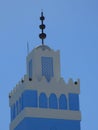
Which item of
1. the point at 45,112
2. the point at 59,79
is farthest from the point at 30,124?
the point at 59,79

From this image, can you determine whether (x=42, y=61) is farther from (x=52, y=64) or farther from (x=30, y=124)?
(x=30, y=124)

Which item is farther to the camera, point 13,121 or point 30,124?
point 13,121

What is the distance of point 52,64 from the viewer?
33688mm

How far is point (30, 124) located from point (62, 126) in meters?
1.65

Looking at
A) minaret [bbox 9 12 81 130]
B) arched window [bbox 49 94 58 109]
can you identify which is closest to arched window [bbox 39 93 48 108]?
minaret [bbox 9 12 81 130]

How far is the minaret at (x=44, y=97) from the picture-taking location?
32094 millimetres

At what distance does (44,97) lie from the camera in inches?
1286

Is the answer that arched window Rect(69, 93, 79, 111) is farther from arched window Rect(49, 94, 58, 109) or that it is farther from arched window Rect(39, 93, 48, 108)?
arched window Rect(39, 93, 48, 108)

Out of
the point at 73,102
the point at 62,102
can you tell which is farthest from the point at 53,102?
the point at 73,102

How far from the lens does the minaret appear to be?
105ft

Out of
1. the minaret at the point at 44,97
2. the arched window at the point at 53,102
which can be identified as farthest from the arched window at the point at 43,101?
the arched window at the point at 53,102

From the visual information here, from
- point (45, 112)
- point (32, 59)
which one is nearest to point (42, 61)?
point (32, 59)

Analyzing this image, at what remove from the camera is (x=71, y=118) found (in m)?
32.6

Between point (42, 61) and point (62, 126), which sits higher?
point (42, 61)
